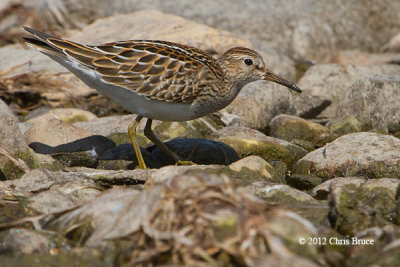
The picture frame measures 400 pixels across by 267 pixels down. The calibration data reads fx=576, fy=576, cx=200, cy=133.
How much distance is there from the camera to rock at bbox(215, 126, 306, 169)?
28.8 ft

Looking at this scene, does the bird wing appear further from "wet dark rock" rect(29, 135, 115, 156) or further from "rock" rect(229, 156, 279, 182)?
"wet dark rock" rect(29, 135, 115, 156)

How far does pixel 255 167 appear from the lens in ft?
24.9

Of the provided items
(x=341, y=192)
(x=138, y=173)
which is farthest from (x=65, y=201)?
(x=341, y=192)

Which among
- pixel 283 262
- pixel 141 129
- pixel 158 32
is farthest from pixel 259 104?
pixel 283 262

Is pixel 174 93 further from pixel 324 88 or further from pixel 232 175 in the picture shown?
pixel 324 88

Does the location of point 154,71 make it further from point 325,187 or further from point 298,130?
point 298,130

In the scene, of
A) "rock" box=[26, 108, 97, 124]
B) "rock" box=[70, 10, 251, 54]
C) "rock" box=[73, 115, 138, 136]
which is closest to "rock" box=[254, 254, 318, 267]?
"rock" box=[73, 115, 138, 136]

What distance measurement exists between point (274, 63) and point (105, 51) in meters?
5.59

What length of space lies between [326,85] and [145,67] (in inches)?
226

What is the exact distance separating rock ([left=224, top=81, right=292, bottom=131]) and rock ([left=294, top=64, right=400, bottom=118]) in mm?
612

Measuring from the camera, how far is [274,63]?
42.0 feet

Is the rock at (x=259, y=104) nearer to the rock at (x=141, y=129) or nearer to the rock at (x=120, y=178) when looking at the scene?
the rock at (x=141, y=129)

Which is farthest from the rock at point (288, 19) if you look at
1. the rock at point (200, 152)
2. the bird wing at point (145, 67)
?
the bird wing at point (145, 67)

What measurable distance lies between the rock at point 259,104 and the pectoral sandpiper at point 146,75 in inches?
98.4
